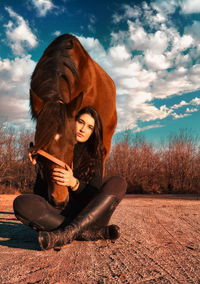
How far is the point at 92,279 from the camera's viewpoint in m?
1.15

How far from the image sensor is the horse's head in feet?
5.04

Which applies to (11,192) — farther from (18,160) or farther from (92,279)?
(92,279)

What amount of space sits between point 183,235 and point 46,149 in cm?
156

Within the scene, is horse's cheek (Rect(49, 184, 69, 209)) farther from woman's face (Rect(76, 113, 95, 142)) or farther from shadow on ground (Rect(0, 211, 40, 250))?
woman's face (Rect(76, 113, 95, 142))

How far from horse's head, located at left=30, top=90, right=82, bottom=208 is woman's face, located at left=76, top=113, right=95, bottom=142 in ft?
1.39

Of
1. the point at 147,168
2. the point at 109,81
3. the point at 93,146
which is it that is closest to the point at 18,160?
the point at 147,168

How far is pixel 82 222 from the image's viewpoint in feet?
5.57

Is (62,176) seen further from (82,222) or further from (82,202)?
(82,202)

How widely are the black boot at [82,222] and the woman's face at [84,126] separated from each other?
0.58 meters

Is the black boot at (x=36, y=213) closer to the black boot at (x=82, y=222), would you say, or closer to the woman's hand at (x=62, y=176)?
the black boot at (x=82, y=222)

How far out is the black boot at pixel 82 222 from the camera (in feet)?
5.07

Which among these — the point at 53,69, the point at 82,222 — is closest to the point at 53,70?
the point at 53,69

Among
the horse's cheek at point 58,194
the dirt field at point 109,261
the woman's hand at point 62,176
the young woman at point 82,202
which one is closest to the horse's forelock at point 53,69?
the young woman at point 82,202

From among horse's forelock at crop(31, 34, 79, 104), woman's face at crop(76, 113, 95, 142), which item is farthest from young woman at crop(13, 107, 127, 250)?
horse's forelock at crop(31, 34, 79, 104)
